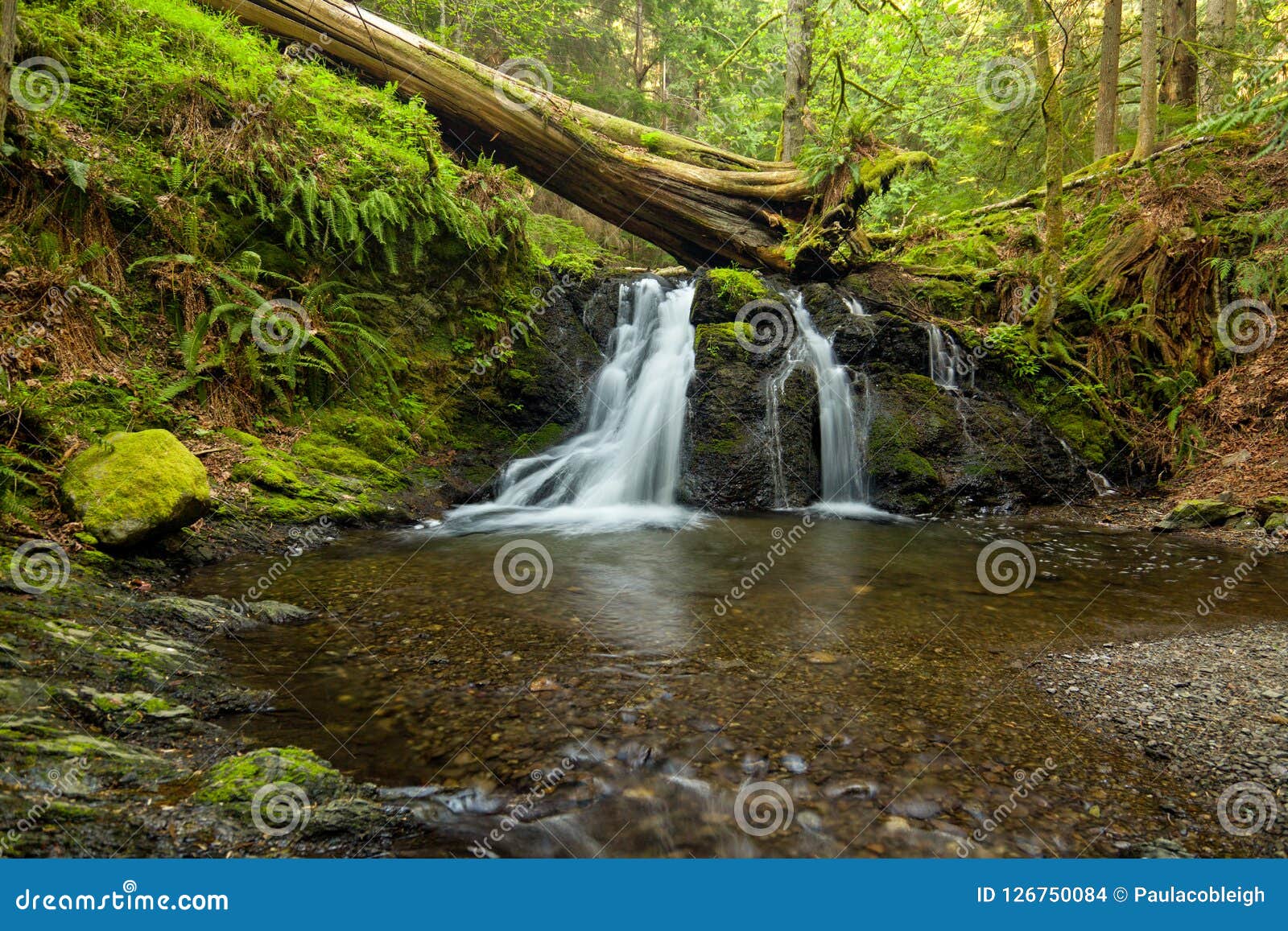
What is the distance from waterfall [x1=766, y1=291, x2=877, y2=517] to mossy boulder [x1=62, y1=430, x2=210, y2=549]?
6.49 metres

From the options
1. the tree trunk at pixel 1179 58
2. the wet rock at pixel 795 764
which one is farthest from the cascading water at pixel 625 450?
the tree trunk at pixel 1179 58

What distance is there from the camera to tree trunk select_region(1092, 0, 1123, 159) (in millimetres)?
11062

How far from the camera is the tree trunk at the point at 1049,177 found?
8.32m

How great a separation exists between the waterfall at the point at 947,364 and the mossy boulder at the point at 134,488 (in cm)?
915

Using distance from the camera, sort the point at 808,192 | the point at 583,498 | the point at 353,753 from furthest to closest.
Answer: the point at 808,192 → the point at 583,498 → the point at 353,753

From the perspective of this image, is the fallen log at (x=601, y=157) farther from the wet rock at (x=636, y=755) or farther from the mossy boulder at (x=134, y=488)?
the wet rock at (x=636, y=755)

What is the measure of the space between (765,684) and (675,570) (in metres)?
2.30

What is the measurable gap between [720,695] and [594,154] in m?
9.71

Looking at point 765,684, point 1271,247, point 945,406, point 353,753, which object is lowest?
point 353,753

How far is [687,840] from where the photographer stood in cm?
228

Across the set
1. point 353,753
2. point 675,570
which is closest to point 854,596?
point 675,570

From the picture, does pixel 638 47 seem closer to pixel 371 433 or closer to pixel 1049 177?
pixel 1049 177

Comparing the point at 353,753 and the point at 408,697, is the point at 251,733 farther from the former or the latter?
the point at 408,697

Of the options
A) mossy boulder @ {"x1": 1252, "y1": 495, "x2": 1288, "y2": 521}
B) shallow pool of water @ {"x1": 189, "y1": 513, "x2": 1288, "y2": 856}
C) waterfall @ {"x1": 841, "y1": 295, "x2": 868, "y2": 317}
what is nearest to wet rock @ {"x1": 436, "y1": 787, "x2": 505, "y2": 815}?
shallow pool of water @ {"x1": 189, "y1": 513, "x2": 1288, "y2": 856}
